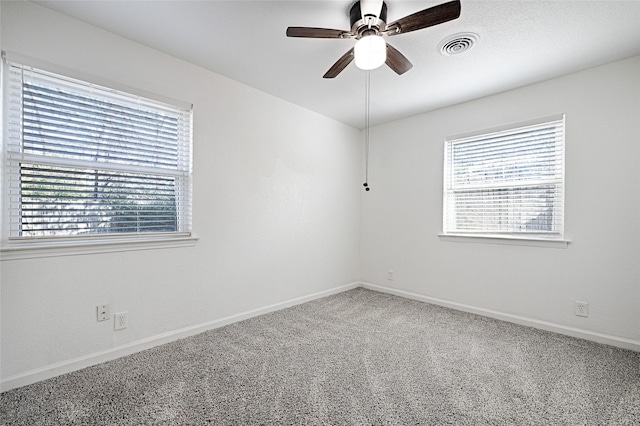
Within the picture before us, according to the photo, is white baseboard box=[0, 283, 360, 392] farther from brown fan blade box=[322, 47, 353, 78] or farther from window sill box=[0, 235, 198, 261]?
brown fan blade box=[322, 47, 353, 78]

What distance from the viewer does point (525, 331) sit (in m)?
2.81

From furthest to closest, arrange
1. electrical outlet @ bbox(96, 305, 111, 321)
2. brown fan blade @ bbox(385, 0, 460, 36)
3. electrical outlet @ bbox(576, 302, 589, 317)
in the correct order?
electrical outlet @ bbox(576, 302, 589, 317) → electrical outlet @ bbox(96, 305, 111, 321) → brown fan blade @ bbox(385, 0, 460, 36)

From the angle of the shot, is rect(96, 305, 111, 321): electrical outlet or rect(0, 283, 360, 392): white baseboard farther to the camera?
rect(96, 305, 111, 321): electrical outlet

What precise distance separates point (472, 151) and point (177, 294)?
11.2ft

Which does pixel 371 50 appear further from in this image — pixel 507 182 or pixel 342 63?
pixel 507 182

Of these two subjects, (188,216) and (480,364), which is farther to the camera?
(188,216)

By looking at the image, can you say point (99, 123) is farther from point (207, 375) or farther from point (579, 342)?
point (579, 342)

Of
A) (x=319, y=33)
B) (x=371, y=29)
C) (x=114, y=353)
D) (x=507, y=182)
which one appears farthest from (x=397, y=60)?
(x=114, y=353)

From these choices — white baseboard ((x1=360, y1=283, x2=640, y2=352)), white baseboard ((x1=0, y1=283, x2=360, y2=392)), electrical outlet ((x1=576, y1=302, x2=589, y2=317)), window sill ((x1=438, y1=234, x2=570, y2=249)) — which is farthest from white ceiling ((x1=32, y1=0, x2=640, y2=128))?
white baseboard ((x1=0, y1=283, x2=360, y2=392))

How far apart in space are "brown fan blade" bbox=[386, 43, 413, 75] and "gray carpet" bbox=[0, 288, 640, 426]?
2148 millimetres

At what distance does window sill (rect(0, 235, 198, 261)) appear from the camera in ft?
6.05

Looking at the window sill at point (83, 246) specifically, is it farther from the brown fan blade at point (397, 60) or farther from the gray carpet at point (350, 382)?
the brown fan blade at point (397, 60)

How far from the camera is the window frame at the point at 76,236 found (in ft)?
6.00

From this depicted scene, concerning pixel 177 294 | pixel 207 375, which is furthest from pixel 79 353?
pixel 207 375
